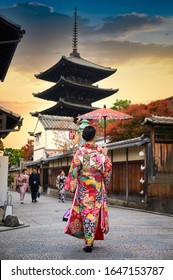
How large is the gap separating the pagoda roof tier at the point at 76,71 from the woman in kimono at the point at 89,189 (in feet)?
86.4

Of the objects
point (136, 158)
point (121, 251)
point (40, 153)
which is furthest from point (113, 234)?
point (40, 153)

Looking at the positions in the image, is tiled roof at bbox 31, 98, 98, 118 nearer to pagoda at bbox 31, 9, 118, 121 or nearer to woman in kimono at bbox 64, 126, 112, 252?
pagoda at bbox 31, 9, 118, 121

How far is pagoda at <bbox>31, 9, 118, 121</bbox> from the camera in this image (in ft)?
106

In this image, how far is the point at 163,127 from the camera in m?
13.6

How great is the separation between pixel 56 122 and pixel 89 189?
3589 cm

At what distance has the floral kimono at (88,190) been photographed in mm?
5473

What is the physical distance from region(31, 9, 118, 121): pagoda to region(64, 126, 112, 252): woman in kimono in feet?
85.2

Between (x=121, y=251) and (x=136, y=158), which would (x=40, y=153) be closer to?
(x=136, y=158)

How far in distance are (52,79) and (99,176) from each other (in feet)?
97.6

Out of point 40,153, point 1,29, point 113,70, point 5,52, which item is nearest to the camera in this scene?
point 1,29

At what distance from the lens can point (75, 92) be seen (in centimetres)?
3422

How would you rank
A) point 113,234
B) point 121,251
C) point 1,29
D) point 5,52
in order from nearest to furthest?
point 121,251, point 113,234, point 1,29, point 5,52

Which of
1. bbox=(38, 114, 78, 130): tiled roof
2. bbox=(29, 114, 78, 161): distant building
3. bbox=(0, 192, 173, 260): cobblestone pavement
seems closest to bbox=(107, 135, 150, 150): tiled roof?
bbox=(0, 192, 173, 260): cobblestone pavement

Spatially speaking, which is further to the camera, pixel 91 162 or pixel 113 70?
pixel 113 70
